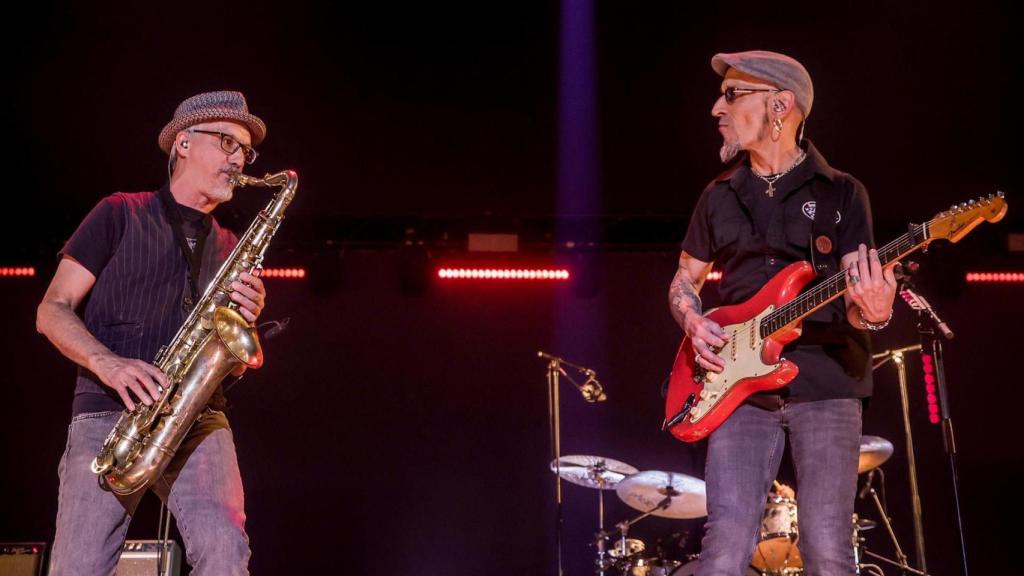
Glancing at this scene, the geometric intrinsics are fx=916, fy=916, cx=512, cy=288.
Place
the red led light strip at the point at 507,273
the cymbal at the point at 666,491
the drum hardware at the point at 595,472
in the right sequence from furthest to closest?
1. the red led light strip at the point at 507,273
2. the drum hardware at the point at 595,472
3. the cymbal at the point at 666,491

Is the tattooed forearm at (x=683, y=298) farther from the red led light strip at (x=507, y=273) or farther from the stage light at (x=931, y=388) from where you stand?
the red led light strip at (x=507, y=273)

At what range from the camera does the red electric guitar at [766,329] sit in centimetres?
323

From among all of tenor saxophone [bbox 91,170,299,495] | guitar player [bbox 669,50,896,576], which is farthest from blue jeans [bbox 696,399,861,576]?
tenor saxophone [bbox 91,170,299,495]

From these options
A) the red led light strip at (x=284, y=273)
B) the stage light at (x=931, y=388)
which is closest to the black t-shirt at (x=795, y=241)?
the stage light at (x=931, y=388)

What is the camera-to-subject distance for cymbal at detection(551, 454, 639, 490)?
7367mm

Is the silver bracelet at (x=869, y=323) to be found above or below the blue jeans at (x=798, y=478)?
above

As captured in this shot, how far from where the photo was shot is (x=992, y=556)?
9.04 meters

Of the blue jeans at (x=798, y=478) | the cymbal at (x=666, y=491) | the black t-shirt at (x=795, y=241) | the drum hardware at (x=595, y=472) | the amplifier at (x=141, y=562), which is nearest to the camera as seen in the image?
the blue jeans at (x=798, y=478)

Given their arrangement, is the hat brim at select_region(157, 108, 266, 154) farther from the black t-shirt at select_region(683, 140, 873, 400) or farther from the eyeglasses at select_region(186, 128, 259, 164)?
the black t-shirt at select_region(683, 140, 873, 400)

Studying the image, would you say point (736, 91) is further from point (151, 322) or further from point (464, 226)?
point (464, 226)

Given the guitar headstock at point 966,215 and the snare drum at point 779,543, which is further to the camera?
the snare drum at point 779,543

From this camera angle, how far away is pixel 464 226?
30.4ft

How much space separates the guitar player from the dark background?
12.0 ft

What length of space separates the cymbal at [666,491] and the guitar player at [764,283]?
10.9 ft
